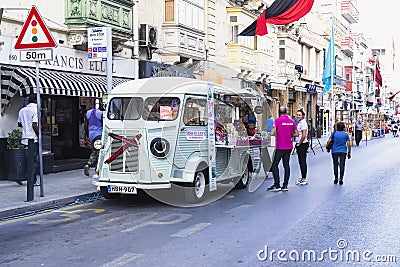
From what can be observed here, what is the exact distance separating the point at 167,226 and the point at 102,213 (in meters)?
1.71

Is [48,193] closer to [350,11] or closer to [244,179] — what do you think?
[244,179]

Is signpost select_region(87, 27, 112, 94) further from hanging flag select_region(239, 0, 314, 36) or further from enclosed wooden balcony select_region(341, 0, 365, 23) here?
enclosed wooden balcony select_region(341, 0, 365, 23)

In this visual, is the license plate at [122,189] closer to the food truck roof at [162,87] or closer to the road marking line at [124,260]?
the food truck roof at [162,87]

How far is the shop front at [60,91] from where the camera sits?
13.6m

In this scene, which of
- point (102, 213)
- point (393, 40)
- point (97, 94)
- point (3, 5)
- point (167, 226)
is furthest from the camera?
point (393, 40)

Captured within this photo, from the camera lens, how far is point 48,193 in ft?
36.7

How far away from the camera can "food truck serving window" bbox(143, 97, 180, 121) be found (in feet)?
32.9

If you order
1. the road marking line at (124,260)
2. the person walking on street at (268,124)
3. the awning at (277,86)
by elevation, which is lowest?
the road marking line at (124,260)

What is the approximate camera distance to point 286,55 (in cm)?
3684

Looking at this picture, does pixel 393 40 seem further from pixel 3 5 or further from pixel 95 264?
pixel 95 264

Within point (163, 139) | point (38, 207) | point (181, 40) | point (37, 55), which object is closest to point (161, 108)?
point (163, 139)

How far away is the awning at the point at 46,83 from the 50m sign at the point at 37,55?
3189mm

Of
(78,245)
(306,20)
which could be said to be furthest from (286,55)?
(78,245)

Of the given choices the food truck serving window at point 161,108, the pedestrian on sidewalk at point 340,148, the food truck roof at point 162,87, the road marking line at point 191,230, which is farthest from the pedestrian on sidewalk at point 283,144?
the road marking line at point 191,230
